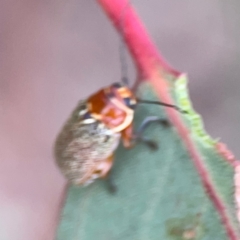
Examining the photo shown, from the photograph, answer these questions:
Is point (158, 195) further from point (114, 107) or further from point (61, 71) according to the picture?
point (61, 71)

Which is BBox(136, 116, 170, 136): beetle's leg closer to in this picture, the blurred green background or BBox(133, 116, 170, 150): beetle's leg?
BBox(133, 116, 170, 150): beetle's leg

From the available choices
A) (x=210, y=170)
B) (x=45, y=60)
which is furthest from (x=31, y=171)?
(x=210, y=170)

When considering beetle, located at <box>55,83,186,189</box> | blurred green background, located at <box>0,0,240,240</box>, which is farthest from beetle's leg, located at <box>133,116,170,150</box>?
blurred green background, located at <box>0,0,240,240</box>

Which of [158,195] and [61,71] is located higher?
[61,71]

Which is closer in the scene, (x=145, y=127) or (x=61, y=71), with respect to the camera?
(x=145, y=127)

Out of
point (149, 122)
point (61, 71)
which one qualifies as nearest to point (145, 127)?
point (149, 122)

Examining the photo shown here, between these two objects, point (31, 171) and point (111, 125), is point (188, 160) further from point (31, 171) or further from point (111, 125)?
point (31, 171)

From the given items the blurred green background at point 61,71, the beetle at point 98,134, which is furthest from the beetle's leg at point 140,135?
the blurred green background at point 61,71
